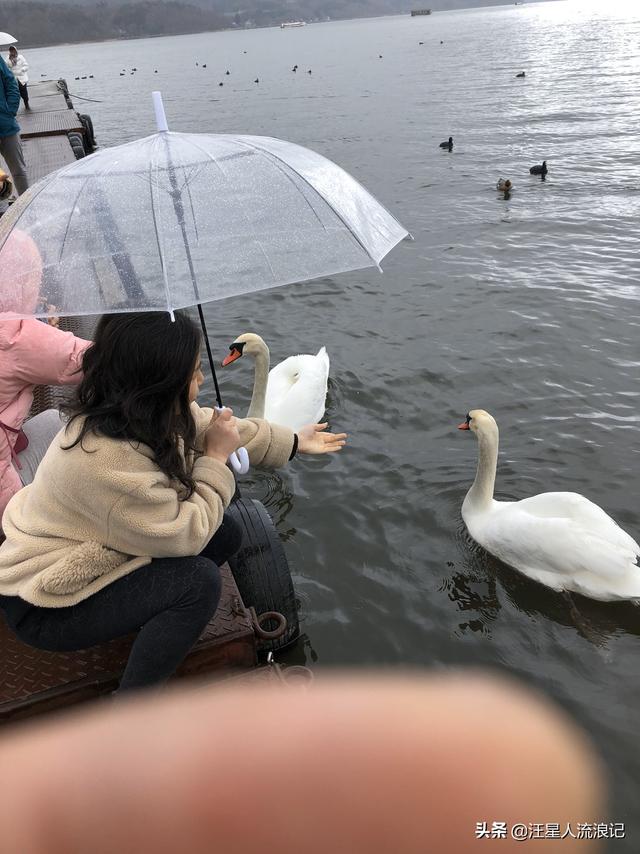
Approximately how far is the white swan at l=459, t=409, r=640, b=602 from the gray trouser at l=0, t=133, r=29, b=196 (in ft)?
30.6

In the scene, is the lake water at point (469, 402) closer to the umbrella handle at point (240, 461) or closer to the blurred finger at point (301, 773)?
the umbrella handle at point (240, 461)

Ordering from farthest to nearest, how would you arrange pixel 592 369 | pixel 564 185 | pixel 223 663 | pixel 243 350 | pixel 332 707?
pixel 564 185, pixel 592 369, pixel 243 350, pixel 223 663, pixel 332 707

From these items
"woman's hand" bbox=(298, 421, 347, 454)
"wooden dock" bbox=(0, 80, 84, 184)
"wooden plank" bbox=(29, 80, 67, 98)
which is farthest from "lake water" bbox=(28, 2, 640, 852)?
"wooden plank" bbox=(29, 80, 67, 98)

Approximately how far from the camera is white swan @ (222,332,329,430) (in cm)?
628

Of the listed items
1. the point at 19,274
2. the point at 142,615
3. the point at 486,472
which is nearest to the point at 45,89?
the point at 19,274

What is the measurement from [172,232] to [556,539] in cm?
317

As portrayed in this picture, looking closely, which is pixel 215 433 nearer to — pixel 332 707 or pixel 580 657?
pixel 332 707

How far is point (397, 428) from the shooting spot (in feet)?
22.5

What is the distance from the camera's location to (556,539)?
4641 mm

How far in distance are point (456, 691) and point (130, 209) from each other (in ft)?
10.7

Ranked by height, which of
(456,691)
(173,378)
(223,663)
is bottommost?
(223,663)

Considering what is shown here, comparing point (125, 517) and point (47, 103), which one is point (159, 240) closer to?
point (125, 517)

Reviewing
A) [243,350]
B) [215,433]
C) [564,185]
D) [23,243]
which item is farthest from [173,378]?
[564,185]

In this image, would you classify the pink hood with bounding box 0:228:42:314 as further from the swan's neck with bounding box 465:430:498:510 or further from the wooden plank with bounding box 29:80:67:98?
the wooden plank with bounding box 29:80:67:98
